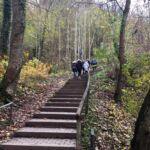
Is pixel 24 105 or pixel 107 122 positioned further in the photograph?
pixel 107 122

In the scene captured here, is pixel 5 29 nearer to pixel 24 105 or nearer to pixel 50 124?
pixel 24 105

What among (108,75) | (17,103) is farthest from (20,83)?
(108,75)

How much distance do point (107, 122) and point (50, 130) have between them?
5191 millimetres

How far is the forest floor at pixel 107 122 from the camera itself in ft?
47.3

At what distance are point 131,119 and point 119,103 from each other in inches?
125

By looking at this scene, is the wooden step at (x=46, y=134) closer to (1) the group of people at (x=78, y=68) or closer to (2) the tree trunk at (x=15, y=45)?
(2) the tree trunk at (x=15, y=45)

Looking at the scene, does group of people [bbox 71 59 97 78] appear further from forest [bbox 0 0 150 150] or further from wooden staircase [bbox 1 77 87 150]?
wooden staircase [bbox 1 77 87 150]

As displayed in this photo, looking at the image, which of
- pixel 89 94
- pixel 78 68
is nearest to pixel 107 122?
pixel 89 94

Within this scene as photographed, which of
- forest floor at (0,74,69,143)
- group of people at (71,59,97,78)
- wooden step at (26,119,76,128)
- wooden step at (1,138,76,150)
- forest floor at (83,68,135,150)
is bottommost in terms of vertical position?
forest floor at (83,68,135,150)

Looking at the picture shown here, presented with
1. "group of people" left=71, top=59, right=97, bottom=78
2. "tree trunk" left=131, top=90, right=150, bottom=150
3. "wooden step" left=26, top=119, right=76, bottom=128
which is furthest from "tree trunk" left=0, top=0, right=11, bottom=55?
"tree trunk" left=131, top=90, right=150, bottom=150

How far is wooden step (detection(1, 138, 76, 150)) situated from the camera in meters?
10.8

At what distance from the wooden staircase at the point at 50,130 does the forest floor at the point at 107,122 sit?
707 mm

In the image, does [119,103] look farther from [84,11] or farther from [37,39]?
[84,11]

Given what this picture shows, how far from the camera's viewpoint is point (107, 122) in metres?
17.5
